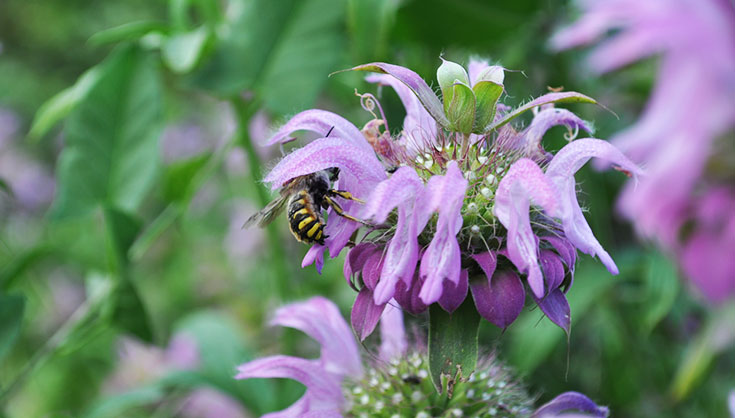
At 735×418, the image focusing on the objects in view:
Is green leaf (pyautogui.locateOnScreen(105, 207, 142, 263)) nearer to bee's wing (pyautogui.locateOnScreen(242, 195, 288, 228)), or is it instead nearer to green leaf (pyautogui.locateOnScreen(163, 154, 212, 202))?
green leaf (pyautogui.locateOnScreen(163, 154, 212, 202))

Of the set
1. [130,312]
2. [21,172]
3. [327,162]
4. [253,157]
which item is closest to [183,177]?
[253,157]

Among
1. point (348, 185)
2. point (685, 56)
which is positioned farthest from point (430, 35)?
point (348, 185)

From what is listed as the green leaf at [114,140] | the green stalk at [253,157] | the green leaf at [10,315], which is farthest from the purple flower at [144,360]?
the green leaf at [10,315]

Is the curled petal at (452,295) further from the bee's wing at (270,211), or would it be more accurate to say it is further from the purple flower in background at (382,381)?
the bee's wing at (270,211)

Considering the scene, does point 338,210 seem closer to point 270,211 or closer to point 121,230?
point 270,211

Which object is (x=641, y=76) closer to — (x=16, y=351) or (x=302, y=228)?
(x=302, y=228)
